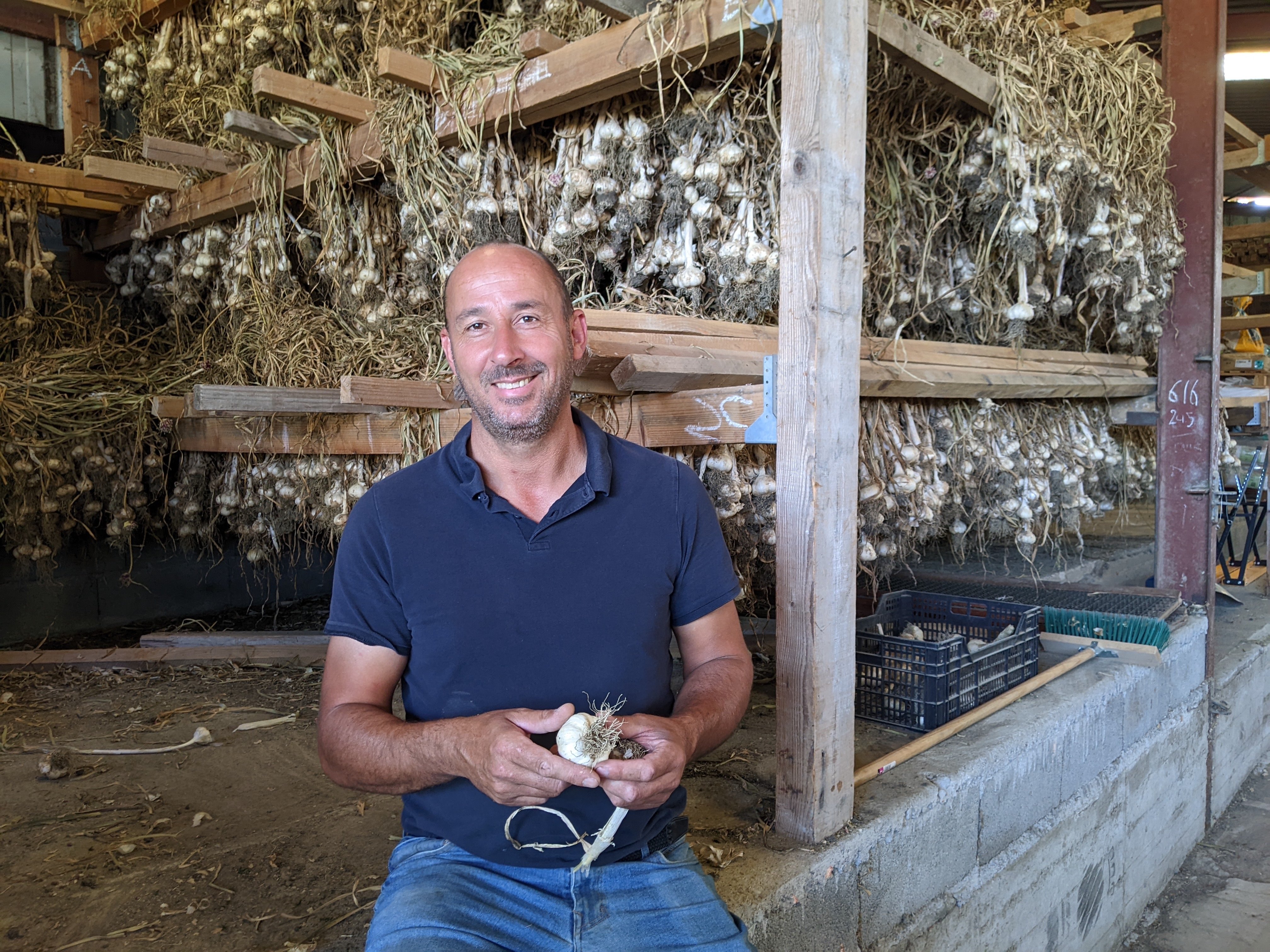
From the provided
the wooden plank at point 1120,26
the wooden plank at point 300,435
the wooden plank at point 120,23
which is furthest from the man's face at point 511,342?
the wooden plank at point 120,23

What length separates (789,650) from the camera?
1893 millimetres

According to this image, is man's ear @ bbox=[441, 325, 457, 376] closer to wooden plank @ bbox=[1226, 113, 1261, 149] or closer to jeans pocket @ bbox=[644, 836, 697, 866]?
jeans pocket @ bbox=[644, 836, 697, 866]

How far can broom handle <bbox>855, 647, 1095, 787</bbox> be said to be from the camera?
2303 millimetres

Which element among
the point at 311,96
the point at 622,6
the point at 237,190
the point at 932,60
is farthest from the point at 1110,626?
the point at 237,190

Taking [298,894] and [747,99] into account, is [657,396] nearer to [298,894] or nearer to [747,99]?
[747,99]

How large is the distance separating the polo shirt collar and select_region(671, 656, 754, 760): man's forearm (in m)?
0.38

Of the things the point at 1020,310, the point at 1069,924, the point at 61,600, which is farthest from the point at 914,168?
the point at 61,600

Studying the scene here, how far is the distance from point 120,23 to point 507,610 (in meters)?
4.83

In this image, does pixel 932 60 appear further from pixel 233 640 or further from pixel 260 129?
pixel 233 640

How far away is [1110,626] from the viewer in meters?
3.77

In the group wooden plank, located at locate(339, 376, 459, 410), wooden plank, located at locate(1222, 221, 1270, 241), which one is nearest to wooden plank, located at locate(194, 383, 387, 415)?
wooden plank, located at locate(339, 376, 459, 410)

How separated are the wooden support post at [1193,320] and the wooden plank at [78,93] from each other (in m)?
5.60

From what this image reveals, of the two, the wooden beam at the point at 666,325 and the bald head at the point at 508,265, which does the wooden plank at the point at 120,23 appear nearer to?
the wooden beam at the point at 666,325

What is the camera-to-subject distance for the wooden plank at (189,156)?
3.39 m
